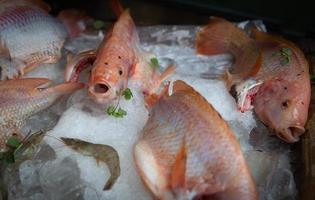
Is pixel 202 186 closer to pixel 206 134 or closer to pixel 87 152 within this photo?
pixel 206 134

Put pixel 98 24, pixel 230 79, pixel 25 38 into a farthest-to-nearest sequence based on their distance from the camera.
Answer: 1. pixel 98 24
2. pixel 25 38
3. pixel 230 79

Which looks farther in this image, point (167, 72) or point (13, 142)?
point (167, 72)

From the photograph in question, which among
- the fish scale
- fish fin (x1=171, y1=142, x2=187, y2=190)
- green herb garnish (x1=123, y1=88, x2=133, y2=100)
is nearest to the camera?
fish fin (x1=171, y1=142, x2=187, y2=190)

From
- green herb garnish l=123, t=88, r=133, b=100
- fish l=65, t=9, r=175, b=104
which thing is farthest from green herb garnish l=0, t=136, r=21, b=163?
green herb garnish l=123, t=88, r=133, b=100

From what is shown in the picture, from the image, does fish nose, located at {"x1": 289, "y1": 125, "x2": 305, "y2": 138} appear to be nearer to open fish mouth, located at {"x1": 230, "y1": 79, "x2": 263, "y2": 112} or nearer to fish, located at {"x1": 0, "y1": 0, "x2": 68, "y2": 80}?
open fish mouth, located at {"x1": 230, "y1": 79, "x2": 263, "y2": 112}

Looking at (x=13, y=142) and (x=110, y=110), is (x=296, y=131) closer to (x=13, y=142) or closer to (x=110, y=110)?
(x=110, y=110)

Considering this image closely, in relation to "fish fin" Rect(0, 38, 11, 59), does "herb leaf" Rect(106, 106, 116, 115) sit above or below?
below

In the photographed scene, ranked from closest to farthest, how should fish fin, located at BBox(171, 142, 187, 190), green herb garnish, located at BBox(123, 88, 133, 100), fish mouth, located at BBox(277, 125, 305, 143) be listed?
fish fin, located at BBox(171, 142, 187, 190) → fish mouth, located at BBox(277, 125, 305, 143) → green herb garnish, located at BBox(123, 88, 133, 100)

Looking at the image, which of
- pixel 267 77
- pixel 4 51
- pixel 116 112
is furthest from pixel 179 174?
pixel 4 51
